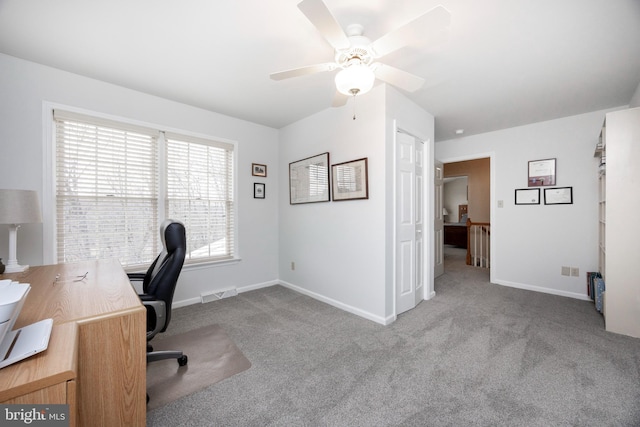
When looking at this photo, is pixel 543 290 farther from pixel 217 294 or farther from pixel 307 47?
pixel 217 294

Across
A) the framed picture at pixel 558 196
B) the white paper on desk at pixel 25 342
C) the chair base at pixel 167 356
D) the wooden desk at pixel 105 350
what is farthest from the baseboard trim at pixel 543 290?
the white paper on desk at pixel 25 342

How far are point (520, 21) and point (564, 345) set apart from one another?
2.53 meters

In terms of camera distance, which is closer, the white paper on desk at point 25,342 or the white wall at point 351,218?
the white paper on desk at point 25,342

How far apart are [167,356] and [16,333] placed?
115cm

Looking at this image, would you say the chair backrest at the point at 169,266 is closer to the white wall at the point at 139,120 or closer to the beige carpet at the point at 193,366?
the beige carpet at the point at 193,366

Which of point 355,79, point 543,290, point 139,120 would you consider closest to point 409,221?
Result: point 355,79

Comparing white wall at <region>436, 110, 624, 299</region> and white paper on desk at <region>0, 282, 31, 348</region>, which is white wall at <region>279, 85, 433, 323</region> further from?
white paper on desk at <region>0, 282, 31, 348</region>

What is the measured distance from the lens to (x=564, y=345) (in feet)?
7.04

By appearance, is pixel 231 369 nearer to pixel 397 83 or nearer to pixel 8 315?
pixel 8 315

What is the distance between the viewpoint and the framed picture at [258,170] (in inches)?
145

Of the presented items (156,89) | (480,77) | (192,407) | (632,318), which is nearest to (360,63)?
(480,77)

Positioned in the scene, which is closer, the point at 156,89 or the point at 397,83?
the point at 397,83

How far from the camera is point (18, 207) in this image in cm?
181

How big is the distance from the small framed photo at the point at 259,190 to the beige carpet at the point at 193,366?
1.91m
